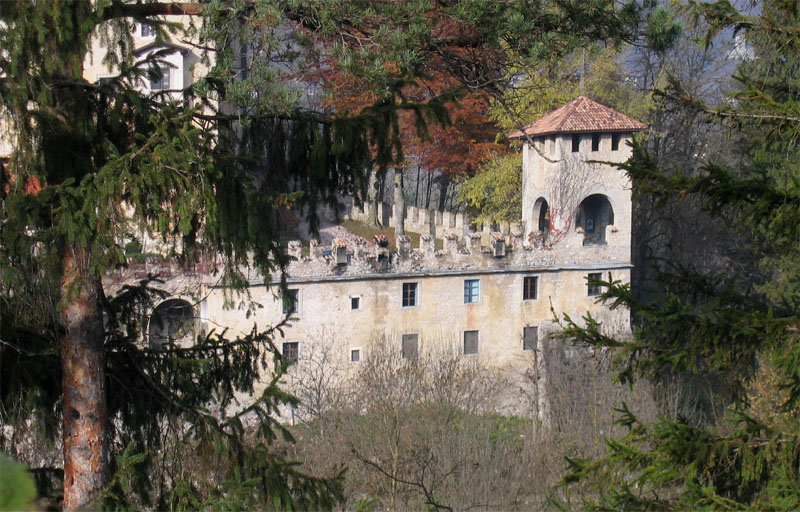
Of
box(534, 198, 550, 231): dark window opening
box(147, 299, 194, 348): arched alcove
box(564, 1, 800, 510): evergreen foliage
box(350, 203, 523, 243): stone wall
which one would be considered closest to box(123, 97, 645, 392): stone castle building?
box(534, 198, 550, 231): dark window opening

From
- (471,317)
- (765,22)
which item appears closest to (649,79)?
(471,317)

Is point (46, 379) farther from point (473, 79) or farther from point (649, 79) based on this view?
point (649, 79)

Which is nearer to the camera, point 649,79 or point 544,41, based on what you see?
point 544,41

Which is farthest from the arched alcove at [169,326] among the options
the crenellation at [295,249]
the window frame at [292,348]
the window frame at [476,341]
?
the window frame at [476,341]

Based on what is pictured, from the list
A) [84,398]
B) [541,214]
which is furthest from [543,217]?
[84,398]

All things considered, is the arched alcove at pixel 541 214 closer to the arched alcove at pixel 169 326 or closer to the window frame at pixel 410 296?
the window frame at pixel 410 296

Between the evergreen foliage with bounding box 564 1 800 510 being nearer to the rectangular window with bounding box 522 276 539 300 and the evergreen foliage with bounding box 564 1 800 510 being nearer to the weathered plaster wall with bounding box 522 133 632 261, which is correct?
the rectangular window with bounding box 522 276 539 300

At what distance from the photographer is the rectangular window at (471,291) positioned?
22328 mm

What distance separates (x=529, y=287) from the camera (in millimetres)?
22969

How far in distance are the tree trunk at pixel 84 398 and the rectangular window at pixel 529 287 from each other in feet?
62.0

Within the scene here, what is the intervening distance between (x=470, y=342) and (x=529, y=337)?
1.89 m

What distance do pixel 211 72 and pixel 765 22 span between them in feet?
11.9

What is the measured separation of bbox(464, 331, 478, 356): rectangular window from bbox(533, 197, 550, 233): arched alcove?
422 cm

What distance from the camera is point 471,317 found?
2242 cm
